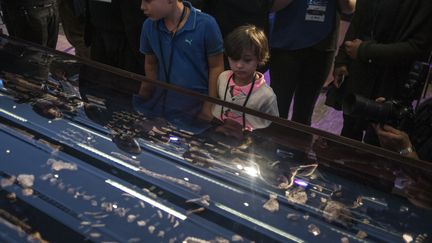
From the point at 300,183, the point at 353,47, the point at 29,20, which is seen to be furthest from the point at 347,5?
the point at 29,20

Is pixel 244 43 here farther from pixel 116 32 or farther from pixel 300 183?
pixel 116 32

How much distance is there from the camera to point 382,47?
4.00 ft

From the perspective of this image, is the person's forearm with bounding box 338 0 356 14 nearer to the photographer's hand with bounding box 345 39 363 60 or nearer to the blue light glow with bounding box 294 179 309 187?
the photographer's hand with bounding box 345 39 363 60

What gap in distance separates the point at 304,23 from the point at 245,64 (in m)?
0.45

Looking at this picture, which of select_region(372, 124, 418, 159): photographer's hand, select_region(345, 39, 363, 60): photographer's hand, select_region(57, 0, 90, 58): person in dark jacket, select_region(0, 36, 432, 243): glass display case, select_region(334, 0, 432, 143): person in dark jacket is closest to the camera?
select_region(0, 36, 432, 243): glass display case

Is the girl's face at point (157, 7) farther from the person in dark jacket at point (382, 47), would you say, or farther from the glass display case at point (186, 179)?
the person in dark jacket at point (382, 47)

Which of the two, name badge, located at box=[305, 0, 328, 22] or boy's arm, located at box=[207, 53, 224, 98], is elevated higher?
name badge, located at box=[305, 0, 328, 22]

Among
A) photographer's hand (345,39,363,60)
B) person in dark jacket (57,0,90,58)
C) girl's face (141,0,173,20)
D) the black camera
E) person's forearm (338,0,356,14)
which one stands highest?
person's forearm (338,0,356,14)

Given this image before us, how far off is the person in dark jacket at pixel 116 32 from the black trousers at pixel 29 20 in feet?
1.17

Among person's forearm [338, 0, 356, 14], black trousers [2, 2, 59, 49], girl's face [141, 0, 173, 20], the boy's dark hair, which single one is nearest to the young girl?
the boy's dark hair

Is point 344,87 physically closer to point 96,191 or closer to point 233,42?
point 233,42

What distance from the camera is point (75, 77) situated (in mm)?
982

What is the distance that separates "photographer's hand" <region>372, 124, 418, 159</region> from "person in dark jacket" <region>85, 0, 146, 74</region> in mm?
999

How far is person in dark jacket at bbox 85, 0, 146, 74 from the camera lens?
4.92ft
